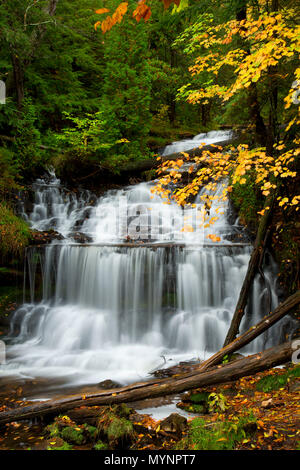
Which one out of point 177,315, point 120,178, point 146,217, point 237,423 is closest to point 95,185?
point 120,178

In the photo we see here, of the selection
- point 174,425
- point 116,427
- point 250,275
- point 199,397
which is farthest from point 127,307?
point 174,425

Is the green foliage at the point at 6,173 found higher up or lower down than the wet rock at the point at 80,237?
higher up

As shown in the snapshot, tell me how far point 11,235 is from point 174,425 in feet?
22.7

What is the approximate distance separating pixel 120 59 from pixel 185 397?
46.4 ft

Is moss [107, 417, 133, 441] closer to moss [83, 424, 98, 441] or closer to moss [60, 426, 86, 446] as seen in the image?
moss [83, 424, 98, 441]

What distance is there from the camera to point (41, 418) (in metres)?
4.60

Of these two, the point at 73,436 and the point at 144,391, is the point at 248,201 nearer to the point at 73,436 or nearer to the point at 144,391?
the point at 144,391

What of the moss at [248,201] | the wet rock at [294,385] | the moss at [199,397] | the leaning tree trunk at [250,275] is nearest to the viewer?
the wet rock at [294,385]

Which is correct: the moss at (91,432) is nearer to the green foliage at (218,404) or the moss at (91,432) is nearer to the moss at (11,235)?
the green foliage at (218,404)

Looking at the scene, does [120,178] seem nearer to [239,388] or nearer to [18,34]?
[18,34]

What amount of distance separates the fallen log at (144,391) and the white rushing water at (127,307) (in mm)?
1852

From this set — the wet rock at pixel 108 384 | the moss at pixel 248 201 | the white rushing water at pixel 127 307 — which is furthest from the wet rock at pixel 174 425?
the moss at pixel 248 201

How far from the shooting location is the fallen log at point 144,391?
14.5ft

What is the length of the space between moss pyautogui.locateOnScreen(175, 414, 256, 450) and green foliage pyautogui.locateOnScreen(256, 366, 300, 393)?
1.30 metres
